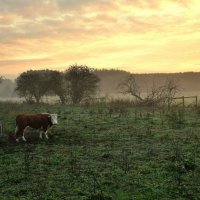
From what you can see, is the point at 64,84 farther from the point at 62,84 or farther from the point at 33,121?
the point at 33,121

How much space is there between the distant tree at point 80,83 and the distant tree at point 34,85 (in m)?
3.62

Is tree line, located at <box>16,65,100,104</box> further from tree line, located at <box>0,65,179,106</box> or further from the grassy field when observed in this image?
the grassy field

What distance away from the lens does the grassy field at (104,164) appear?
35.4 feet

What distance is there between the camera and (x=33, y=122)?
66.7 ft

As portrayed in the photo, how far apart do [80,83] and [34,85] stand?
6756mm

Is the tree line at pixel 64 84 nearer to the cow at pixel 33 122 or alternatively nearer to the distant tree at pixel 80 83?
the distant tree at pixel 80 83

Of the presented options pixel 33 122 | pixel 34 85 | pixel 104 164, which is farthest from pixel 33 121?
pixel 34 85

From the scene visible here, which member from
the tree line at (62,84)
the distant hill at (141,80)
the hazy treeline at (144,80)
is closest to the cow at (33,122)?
the tree line at (62,84)

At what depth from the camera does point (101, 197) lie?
33.4 ft

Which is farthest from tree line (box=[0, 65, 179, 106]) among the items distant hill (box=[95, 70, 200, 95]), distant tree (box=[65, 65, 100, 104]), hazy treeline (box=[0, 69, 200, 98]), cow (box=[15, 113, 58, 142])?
distant hill (box=[95, 70, 200, 95])

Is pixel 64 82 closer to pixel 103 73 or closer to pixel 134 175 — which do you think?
pixel 134 175

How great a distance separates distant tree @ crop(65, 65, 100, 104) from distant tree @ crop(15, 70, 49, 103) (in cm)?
362

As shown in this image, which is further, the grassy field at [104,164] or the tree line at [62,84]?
the tree line at [62,84]

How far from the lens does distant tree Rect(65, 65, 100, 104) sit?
50.8 metres
